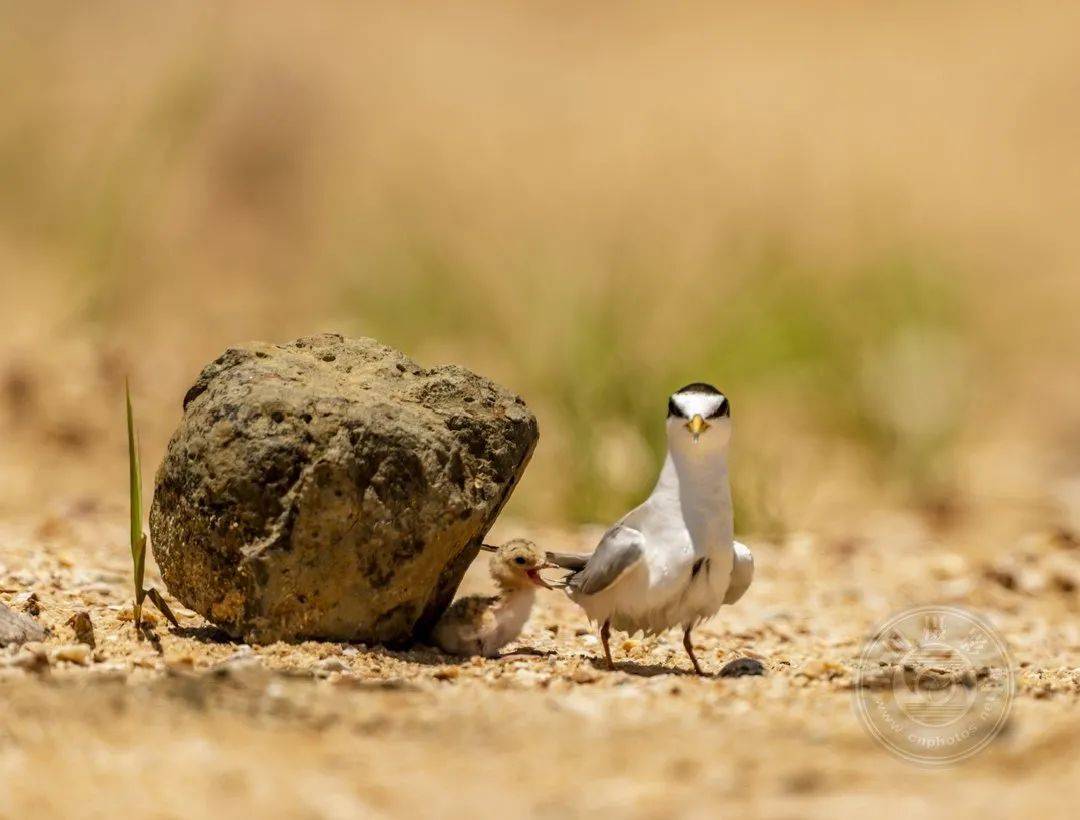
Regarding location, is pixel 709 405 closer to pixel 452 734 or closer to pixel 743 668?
pixel 743 668

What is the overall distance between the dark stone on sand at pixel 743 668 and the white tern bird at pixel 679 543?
0.44ft

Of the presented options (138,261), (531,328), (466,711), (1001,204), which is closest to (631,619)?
(466,711)

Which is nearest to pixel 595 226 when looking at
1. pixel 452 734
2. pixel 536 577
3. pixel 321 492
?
pixel 536 577

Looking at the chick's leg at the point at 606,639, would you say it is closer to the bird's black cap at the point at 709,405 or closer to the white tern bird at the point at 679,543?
the white tern bird at the point at 679,543

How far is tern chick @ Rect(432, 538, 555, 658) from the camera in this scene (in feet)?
17.4

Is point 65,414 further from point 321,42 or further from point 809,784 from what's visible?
point 321,42

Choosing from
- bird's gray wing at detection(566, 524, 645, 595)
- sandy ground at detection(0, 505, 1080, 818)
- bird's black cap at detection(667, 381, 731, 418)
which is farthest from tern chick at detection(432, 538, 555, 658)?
bird's black cap at detection(667, 381, 731, 418)

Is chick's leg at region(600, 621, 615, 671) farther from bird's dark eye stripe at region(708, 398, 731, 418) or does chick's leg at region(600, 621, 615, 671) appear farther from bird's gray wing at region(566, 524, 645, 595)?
bird's dark eye stripe at region(708, 398, 731, 418)

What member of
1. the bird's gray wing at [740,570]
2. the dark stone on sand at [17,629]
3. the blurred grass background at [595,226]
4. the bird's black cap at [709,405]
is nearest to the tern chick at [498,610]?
the bird's gray wing at [740,570]

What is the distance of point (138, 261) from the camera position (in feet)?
42.2

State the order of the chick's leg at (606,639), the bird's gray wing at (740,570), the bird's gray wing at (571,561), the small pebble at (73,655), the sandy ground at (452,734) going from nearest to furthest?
the sandy ground at (452,734), the small pebble at (73,655), the chick's leg at (606,639), the bird's gray wing at (740,570), the bird's gray wing at (571,561)

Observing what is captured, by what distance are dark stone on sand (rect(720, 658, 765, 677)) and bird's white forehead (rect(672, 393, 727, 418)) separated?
88cm

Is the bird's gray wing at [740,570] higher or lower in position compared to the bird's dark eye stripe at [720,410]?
lower

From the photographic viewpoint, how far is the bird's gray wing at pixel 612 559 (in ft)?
16.4
